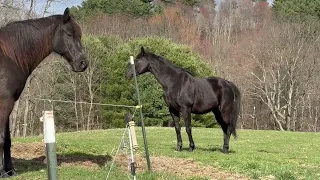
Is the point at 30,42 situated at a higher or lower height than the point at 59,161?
higher

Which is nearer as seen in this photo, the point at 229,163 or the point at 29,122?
the point at 229,163

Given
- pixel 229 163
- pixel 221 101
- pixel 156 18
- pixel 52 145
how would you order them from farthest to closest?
pixel 156 18
pixel 221 101
pixel 229 163
pixel 52 145

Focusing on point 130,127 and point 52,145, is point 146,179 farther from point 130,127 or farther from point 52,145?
point 52,145

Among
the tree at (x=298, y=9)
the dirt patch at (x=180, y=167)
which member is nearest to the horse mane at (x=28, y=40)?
the dirt patch at (x=180, y=167)

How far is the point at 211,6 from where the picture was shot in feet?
214

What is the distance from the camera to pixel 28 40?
6.68 meters

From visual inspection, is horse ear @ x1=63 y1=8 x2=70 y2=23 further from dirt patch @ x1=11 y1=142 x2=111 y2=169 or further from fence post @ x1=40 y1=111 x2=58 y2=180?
fence post @ x1=40 y1=111 x2=58 y2=180

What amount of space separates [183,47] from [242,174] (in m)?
30.7

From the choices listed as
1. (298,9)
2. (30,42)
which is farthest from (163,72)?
(298,9)

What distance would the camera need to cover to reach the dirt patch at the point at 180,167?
26.1ft

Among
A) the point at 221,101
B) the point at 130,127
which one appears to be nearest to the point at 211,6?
the point at 221,101

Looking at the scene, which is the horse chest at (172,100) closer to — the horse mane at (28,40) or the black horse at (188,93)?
the black horse at (188,93)

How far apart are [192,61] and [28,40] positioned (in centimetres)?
3100

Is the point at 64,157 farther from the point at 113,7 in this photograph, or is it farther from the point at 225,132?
the point at 113,7
